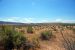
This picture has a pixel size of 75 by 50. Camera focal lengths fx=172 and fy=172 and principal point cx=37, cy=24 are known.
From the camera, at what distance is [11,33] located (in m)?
14.9

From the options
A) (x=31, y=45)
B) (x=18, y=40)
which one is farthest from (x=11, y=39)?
(x=31, y=45)

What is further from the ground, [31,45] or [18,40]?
[18,40]

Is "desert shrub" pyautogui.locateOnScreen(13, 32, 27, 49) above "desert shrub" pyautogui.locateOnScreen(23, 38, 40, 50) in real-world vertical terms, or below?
above

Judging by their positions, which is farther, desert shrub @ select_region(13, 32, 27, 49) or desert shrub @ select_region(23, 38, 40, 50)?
desert shrub @ select_region(13, 32, 27, 49)

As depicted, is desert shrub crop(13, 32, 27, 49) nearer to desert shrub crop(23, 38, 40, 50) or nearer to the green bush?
the green bush

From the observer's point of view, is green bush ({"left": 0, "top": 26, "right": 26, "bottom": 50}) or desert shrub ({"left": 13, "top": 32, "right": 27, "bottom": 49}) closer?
green bush ({"left": 0, "top": 26, "right": 26, "bottom": 50})

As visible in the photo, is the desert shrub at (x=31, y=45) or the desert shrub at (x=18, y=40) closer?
the desert shrub at (x=31, y=45)

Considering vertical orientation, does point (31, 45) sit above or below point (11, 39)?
below

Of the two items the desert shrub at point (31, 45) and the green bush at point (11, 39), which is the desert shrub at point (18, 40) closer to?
the green bush at point (11, 39)

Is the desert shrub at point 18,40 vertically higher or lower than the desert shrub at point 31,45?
higher

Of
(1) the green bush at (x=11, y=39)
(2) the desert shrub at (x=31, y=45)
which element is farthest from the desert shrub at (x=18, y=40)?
(2) the desert shrub at (x=31, y=45)

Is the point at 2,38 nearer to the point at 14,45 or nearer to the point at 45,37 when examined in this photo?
the point at 14,45

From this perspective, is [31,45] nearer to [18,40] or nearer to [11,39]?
[18,40]

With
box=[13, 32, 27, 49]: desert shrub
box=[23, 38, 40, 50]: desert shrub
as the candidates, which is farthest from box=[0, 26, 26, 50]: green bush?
box=[23, 38, 40, 50]: desert shrub
